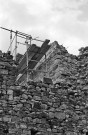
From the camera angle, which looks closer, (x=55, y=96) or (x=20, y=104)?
(x=20, y=104)

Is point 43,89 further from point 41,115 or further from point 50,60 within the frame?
point 50,60

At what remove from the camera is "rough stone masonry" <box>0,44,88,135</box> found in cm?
1037

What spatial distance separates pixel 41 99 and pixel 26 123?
42.3 inches

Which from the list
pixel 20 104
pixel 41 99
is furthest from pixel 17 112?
pixel 41 99

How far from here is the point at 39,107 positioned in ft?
35.9

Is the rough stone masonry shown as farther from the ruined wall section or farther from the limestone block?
the ruined wall section

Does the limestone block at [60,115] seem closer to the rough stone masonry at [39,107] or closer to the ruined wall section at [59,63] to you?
the rough stone masonry at [39,107]

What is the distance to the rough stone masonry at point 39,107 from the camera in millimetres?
10367

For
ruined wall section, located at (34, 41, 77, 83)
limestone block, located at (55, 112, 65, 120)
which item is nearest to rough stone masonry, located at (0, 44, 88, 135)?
limestone block, located at (55, 112, 65, 120)

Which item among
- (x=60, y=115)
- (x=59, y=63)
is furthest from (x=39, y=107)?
(x=59, y=63)

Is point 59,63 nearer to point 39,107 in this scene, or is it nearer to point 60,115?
point 60,115

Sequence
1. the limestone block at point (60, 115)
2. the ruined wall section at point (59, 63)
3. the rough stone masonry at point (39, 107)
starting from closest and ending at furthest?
the rough stone masonry at point (39, 107), the limestone block at point (60, 115), the ruined wall section at point (59, 63)

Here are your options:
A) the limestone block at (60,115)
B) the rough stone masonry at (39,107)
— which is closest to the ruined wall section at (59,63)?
the rough stone masonry at (39,107)

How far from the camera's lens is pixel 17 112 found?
34.3ft
